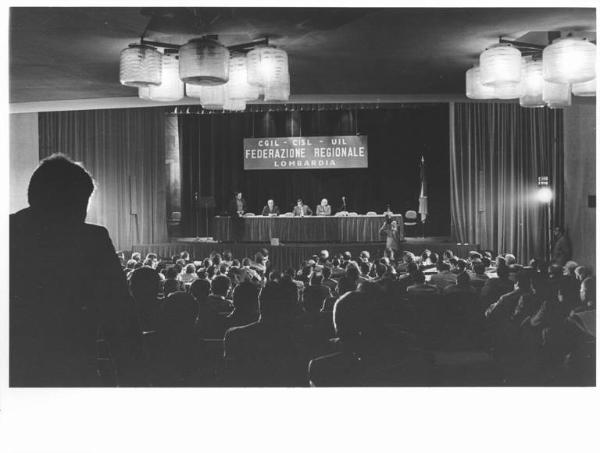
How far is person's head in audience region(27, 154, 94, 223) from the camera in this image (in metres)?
2.89

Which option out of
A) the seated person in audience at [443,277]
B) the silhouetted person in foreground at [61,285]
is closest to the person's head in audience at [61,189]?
the silhouetted person in foreground at [61,285]

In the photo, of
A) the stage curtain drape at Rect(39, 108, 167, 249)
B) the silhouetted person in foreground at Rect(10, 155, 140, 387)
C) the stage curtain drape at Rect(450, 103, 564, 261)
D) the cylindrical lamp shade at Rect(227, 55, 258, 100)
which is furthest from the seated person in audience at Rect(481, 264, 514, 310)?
the stage curtain drape at Rect(39, 108, 167, 249)

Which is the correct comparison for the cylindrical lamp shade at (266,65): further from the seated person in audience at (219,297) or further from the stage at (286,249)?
the stage at (286,249)

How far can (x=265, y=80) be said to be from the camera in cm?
407

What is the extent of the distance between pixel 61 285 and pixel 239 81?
1937mm

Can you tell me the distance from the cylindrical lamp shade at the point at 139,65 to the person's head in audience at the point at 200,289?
1.40 meters

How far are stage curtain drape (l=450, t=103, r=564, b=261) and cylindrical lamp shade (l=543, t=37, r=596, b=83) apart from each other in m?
3.36

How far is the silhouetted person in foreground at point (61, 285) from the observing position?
2.60 m

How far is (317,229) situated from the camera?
967 centimetres

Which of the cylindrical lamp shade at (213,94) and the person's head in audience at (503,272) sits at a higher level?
the cylindrical lamp shade at (213,94)
